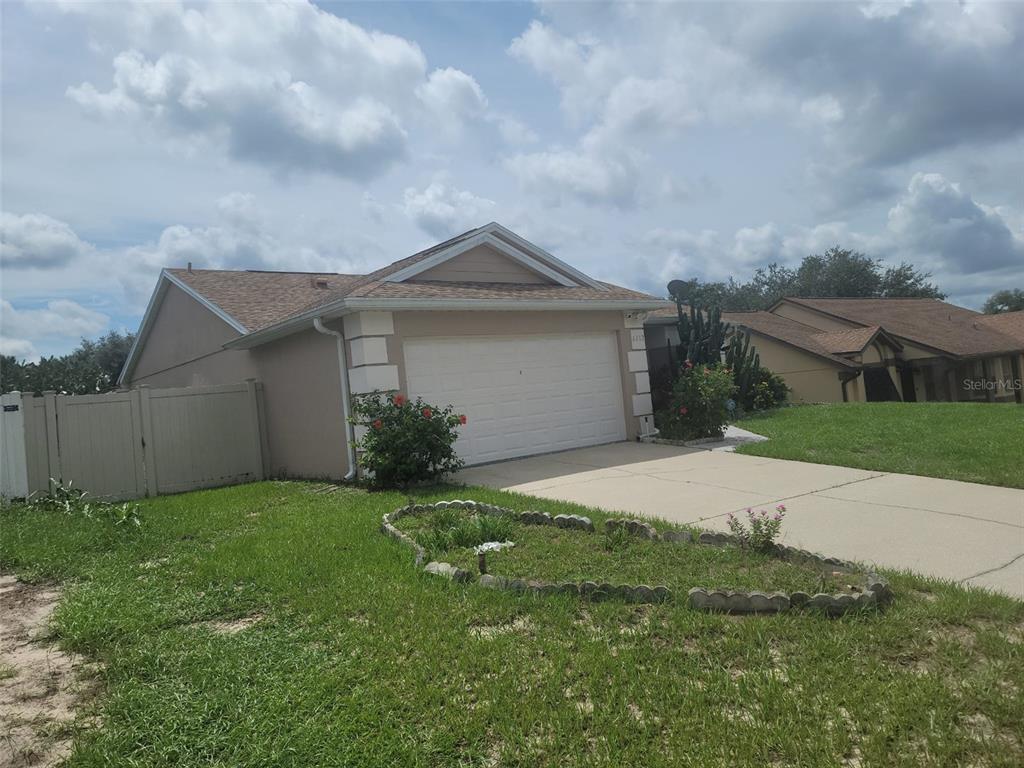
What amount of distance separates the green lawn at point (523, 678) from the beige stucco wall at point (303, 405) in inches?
229

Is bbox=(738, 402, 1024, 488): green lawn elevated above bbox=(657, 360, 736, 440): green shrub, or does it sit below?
below

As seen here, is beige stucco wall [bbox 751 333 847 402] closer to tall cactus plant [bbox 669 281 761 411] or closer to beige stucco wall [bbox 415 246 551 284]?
tall cactus plant [bbox 669 281 761 411]

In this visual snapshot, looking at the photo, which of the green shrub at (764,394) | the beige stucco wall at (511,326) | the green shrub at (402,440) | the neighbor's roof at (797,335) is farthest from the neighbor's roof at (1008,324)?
the green shrub at (402,440)

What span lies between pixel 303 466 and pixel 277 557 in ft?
20.9

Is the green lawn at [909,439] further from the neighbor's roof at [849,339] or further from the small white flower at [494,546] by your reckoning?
the neighbor's roof at [849,339]

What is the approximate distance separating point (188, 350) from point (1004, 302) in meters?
68.9

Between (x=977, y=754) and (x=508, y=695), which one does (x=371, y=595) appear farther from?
(x=977, y=754)

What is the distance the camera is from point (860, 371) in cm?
2258

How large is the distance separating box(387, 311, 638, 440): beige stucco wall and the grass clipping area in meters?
4.51

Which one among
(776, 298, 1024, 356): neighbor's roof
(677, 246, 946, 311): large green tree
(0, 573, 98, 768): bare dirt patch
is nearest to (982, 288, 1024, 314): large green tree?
(677, 246, 946, 311): large green tree

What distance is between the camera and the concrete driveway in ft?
17.6

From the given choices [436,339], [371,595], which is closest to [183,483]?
[436,339]

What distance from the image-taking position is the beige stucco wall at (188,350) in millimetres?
14879

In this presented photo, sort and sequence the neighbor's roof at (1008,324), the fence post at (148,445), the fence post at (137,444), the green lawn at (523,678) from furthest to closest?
the neighbor's roof at (1008,324) → the fence post at (148,445) → the fence post at (137,444) → the green lawn at (523,678)
